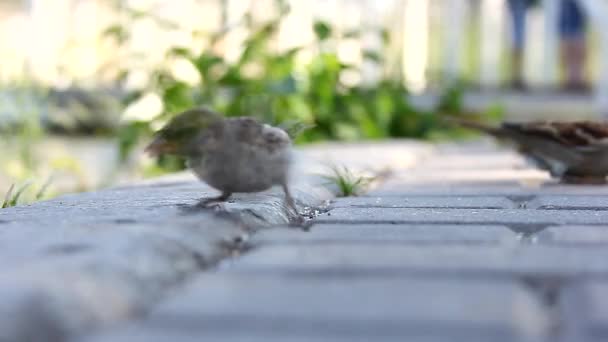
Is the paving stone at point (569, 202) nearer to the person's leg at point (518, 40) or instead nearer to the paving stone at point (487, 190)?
the paving stone at point (487, 190)

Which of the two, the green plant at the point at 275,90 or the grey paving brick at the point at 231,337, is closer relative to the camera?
the grey paving brick at the point at 231,337

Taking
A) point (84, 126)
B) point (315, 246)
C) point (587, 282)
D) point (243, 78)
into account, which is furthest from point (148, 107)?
point (587, 282)

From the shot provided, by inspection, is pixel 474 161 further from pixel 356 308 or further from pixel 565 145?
pixel 356 308

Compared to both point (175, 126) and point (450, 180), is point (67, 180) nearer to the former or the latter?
point (450, 180)

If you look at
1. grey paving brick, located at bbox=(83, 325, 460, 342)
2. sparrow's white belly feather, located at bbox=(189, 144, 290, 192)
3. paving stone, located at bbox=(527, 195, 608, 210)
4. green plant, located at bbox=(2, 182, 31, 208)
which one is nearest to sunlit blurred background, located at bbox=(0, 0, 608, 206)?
green plant, located at bbox=(2, 182, 31, 208)

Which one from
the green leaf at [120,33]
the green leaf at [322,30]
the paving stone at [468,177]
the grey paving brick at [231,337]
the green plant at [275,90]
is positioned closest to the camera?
the grey paving brick at [231,337]

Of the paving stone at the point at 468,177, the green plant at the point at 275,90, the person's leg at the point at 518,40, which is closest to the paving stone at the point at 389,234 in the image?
the paving stone at the point at 468,177
